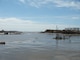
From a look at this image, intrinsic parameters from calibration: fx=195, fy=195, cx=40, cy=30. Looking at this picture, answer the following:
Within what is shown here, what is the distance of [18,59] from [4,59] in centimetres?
200

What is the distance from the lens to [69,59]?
28.2 m

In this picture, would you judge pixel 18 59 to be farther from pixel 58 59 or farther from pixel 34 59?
pixel 58 59

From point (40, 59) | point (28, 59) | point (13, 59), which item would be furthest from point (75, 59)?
point (13, 59)

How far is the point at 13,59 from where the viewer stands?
27406 millimetres

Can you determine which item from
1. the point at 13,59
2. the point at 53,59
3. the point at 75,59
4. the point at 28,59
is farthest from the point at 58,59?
the point at 13,59

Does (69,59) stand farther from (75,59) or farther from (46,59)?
(46,59)

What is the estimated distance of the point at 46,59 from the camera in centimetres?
2802

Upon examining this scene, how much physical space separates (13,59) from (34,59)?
300 centimetres

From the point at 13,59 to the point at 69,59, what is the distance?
8.05m

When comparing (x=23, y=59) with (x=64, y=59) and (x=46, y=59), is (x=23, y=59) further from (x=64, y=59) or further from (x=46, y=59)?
(x=64, y=59)

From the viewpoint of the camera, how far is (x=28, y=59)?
27812mm

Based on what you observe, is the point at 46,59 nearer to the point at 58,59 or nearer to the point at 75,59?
the point at 58,59

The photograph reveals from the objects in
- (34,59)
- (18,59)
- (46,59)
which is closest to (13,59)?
(18,59)

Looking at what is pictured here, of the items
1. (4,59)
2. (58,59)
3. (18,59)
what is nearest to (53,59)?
(58,59)
